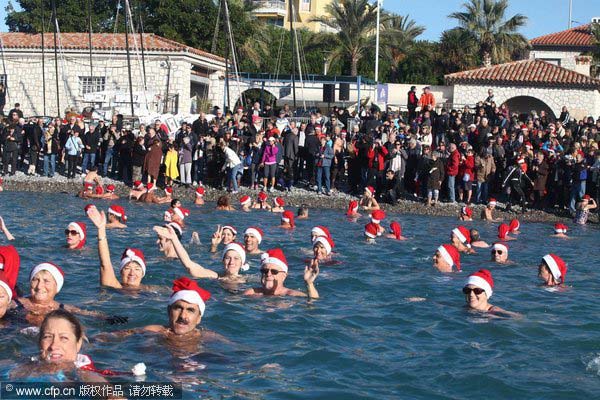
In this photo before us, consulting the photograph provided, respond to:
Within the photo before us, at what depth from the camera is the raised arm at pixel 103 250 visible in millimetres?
10508

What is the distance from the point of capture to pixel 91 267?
14938 mm

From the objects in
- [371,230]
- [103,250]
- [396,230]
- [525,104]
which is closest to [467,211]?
[396,230]

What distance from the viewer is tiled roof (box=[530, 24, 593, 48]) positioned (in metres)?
56.5

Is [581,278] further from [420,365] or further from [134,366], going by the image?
[134,366]

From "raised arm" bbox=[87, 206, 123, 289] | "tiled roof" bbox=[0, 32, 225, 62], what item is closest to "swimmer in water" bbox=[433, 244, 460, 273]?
"raised arm" bbox=[87, 206, 123, 289]

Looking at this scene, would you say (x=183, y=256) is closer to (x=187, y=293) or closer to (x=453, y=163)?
(x=187, y=293)

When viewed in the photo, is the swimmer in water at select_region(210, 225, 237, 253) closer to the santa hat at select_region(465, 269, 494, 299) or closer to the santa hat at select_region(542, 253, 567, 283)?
the santa hat at select_region(465, 269, 494, 299)

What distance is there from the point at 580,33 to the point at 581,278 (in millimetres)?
45627

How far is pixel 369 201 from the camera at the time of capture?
2641 centimetres

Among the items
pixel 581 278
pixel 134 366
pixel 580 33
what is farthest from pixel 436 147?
pixel 580 33

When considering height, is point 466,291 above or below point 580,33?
below

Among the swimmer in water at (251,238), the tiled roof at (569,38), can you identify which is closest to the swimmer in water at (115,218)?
the swimmer in water at (251,238)

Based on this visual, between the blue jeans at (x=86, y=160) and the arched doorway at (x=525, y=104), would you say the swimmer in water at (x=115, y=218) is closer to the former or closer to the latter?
the blue jeans at (x=86, y=160)

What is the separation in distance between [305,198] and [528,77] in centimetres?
1792
